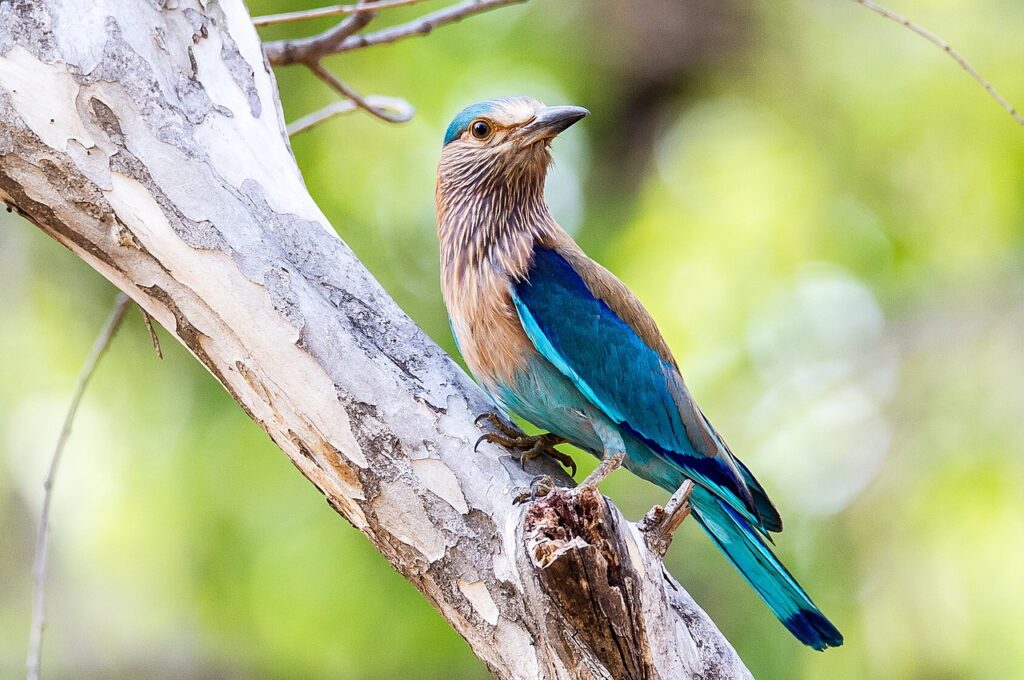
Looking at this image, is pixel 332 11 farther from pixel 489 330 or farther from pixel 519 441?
pixel 519 441

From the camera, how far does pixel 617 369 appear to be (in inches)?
125

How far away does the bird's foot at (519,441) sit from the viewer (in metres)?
2.52

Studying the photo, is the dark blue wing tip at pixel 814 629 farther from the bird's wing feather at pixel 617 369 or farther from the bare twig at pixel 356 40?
the bare twig at pixel 356 40

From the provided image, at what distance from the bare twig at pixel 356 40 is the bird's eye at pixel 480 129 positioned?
344 mm

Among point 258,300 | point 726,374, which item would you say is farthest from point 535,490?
point 726,374

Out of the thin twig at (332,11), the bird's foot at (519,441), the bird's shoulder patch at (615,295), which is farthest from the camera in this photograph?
the bird's shoulder patch at (615,295)

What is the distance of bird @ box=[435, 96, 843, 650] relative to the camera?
3.00 m

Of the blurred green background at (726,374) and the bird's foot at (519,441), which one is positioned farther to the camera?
the blurred green background at (726,374)

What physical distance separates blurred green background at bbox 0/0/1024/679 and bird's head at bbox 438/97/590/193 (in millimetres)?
1234

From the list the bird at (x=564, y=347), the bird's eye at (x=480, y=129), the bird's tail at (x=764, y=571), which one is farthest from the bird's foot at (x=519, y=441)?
the bird's eye at (x=480, y=129)

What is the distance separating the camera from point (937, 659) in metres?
4.42

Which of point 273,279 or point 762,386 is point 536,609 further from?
point 762,386

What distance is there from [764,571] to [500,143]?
163 cm

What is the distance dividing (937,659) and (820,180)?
243cm
